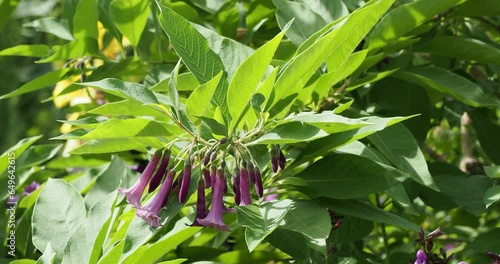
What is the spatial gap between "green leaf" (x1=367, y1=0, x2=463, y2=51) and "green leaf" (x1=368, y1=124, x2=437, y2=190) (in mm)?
155

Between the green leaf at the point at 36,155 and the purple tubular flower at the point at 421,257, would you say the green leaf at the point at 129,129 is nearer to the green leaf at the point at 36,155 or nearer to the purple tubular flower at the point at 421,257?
the purple tubular flower at the point at 421,257

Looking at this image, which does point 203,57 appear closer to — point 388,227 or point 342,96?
point 342,96

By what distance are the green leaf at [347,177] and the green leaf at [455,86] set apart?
21cm

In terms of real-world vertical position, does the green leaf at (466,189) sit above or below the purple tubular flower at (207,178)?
below

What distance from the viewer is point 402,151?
132 centimetres

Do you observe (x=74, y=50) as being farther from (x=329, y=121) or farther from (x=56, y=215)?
(x=329, y=121)

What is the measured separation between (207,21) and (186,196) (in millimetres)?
794

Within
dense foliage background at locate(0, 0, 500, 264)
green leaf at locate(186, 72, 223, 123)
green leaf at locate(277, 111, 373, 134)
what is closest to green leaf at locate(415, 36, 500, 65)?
dense foliage background at locate(0, 0, 500, 264)

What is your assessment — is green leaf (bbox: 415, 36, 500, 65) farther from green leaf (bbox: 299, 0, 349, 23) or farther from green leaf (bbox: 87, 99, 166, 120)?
green leaf (bbox: 87, 99, 166, 120)

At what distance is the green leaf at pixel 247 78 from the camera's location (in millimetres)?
1070

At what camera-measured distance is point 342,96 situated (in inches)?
55.1

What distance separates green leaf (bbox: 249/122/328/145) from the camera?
108cm

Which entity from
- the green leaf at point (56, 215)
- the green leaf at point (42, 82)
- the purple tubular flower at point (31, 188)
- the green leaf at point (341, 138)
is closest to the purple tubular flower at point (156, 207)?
the green leaf at point (341, 138)

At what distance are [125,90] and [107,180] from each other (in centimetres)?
52
